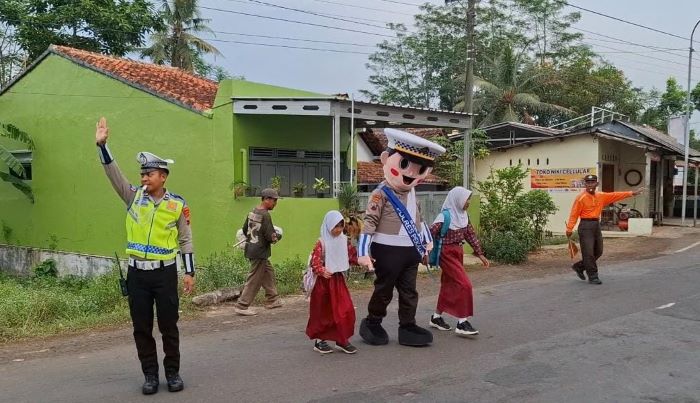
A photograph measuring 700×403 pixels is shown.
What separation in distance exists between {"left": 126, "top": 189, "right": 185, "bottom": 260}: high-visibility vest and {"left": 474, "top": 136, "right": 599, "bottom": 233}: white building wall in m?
15.0

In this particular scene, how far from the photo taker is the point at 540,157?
2014 centimetres

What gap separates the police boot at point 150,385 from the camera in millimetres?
4605

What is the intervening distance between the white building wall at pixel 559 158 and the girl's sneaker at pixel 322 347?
13.7m

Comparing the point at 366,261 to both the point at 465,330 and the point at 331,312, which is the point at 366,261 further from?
the point at 465,330

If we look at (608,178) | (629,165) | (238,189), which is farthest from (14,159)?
(629,165)

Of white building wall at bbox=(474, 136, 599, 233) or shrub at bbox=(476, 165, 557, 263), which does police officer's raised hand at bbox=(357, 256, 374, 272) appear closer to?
shrub at bbox=(476, 165, 557, 263)

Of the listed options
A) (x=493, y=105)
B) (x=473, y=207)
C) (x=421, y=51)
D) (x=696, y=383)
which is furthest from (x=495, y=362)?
(x=421, y=51)

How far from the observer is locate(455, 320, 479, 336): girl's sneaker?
247 inches

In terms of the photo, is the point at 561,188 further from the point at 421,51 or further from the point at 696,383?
the point at 421,51

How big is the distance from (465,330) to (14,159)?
12569 mm

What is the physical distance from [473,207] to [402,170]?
28.5 feet

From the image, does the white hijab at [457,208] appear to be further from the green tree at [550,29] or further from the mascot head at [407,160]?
the green tree at [550,29]

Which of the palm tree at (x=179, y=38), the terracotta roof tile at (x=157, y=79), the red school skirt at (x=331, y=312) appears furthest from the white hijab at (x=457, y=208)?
the palm tree at (x=179, y=38)

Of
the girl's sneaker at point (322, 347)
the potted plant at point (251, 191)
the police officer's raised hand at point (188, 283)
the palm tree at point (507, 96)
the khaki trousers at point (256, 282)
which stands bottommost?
the girl's sneaker at point (322, 347)
